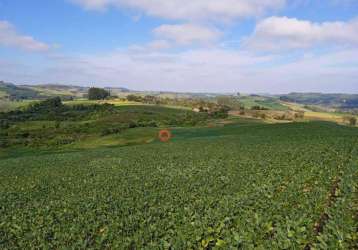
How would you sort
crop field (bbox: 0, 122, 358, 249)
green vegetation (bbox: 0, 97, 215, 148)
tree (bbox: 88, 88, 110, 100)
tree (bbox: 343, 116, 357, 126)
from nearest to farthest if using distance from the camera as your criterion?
1. crop field (bbox: 0, 122, 358, 249)
2. green vegetation (bbox: 0, 97, 215, 148)
3. tree (bbox: 343, 116, 357, 126)
4. tree (bbox: 88, 88, 110, 100)

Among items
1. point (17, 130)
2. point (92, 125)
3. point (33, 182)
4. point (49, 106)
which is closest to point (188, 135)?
point (92, 125)

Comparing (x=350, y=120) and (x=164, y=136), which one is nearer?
(x=164, y=136)

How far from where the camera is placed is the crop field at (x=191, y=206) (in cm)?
1201

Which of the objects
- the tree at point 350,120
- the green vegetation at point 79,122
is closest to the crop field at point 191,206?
the green vegetation at point 79,122

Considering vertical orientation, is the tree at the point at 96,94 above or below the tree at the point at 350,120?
above

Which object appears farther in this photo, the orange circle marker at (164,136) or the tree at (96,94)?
the tree at (96,94)

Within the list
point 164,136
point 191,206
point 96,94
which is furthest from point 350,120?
point 96,94

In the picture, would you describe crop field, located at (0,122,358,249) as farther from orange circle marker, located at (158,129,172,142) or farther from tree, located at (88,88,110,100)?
tree, located at (88,88,110,100)

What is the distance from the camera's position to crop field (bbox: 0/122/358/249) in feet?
39.4

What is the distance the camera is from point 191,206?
16.8m

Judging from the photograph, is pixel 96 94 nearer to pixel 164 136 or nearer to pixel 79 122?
pixel 79 122

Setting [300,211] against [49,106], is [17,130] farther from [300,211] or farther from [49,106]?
[300,211]

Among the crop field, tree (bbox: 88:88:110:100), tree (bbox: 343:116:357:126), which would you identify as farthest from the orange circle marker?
tree (bbox: 88:88:110:100)

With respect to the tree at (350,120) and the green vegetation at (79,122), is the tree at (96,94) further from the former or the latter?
the tree at (350,120)
